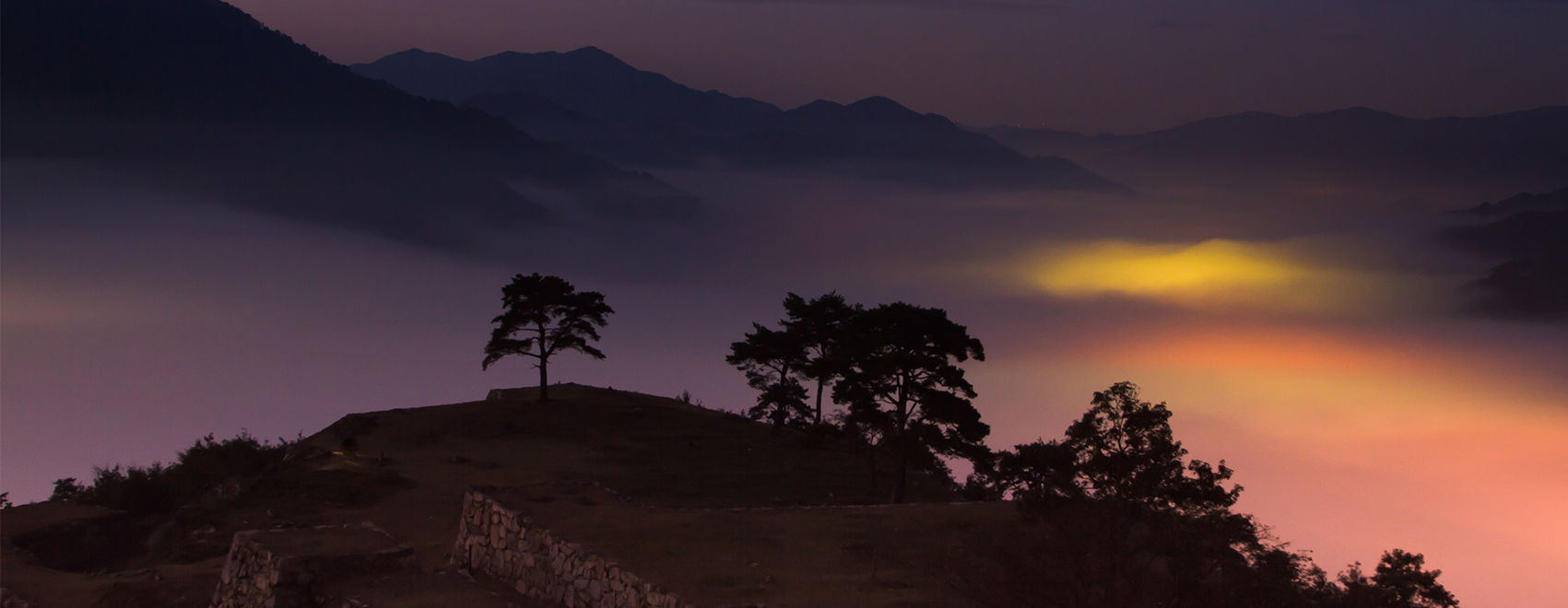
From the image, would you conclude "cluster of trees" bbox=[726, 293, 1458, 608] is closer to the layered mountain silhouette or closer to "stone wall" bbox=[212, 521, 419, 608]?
"stone wall" bbox=[212, 521, 419, 608]

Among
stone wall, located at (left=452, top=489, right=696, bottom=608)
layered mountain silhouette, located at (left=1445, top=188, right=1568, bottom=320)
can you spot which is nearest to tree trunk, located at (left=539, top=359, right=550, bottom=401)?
stone wall, located at (left=452, top=489, right=696, bottom=608)

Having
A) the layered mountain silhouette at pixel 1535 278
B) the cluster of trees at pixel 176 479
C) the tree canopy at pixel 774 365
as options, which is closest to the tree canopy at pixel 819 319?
the tree canopy at pixel 774 365

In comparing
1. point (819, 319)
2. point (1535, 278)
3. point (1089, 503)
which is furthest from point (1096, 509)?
point (1535, 278)

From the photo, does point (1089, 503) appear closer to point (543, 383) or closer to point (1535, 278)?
point (543, 383)

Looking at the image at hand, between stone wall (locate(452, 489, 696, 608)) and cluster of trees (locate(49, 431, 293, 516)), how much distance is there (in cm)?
1799

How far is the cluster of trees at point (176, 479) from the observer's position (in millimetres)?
36406

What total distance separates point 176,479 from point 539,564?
944 inches

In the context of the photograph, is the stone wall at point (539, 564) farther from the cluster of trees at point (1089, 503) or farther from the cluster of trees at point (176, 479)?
the cluster of trees at point (176, 479)

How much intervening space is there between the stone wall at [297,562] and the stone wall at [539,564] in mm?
1618

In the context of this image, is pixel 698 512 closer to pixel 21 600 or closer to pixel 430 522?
pixel 430 522

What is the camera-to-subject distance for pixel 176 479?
3788cm

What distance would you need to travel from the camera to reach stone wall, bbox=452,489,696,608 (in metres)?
18.0

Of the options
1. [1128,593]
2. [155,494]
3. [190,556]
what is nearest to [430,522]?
[190,556]

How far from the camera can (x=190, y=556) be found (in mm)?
29250
